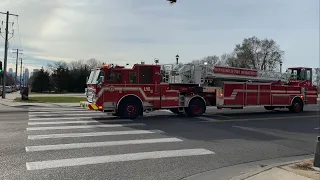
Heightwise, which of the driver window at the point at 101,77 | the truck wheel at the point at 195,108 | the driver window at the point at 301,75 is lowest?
the truck wheel at the point at 195,108

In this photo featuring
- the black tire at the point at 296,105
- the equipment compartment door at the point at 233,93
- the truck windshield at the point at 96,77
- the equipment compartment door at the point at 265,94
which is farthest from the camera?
the black tire at the point at 296,105

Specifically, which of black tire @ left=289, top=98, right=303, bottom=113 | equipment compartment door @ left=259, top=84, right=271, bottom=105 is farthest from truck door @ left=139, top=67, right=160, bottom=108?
black tire @ left=289, top=98, right=303, bottom=113

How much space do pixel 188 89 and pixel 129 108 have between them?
11.9ft

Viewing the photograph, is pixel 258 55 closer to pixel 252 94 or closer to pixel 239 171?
pixel 252 94

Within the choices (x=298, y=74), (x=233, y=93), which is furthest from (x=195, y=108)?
(x=298, y=74)

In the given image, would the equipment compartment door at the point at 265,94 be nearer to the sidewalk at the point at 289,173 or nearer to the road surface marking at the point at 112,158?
the road surface marking at the point at 112,158

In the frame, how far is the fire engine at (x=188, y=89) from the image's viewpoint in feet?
51.6

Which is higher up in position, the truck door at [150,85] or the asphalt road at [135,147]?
the truck door at [150,85]

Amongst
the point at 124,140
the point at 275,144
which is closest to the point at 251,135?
the point at 275,144

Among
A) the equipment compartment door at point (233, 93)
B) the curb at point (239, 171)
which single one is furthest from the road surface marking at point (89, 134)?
the equipment compartment door at point (233, 93)

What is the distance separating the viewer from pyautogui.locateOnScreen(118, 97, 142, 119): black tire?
51.7ft

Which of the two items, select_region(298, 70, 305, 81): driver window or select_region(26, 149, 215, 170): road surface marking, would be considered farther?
select_region(298, 70, 305, 81): driver window

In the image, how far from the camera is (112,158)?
26.0 ft

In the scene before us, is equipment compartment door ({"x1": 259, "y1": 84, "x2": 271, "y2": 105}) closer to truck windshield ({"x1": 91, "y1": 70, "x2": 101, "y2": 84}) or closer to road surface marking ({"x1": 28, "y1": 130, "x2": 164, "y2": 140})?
truck windshield ({"x1": 91, "y1": 70, "x2": 101, "y2": 84})
